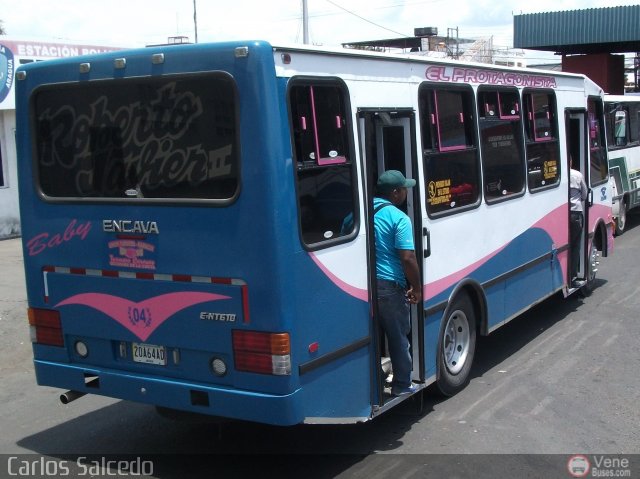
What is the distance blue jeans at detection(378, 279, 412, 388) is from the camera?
17.9 ft

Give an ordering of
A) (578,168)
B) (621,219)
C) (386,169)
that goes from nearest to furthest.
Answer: (386,169)
(578,168)
(621,219)

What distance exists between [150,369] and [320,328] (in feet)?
3.97

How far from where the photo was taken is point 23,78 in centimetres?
538

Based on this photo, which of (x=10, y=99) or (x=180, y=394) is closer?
(x=180, y=394)

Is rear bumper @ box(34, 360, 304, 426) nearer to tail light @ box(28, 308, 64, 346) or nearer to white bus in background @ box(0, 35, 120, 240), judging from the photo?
tail light @ box(28, 308, 64, 346)

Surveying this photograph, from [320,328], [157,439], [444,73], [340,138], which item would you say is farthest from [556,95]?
[157,439]

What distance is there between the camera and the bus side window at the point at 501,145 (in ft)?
23.4

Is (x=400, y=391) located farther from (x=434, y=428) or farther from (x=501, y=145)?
(x=501, y=145)

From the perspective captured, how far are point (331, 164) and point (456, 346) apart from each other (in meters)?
2.72

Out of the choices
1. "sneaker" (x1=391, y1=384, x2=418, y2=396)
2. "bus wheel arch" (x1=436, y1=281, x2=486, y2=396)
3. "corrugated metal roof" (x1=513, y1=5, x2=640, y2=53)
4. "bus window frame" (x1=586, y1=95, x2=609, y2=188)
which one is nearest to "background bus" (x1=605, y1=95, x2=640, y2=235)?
"bus window frame" (x1=586, y1=95, x2=609, y2=188)

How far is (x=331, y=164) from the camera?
16.2ft

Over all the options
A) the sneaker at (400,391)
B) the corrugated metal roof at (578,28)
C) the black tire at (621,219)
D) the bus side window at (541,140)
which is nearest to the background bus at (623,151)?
the black tire at (621,219)

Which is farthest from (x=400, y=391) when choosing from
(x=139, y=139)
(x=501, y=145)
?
(x=501, y=145)

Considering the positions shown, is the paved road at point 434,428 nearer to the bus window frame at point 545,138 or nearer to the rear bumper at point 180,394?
the rear bumper at point 180,394
